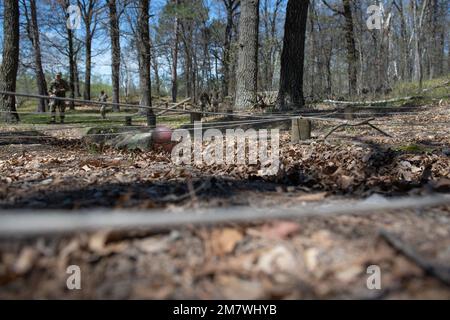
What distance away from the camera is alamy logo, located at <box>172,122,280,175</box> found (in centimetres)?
454

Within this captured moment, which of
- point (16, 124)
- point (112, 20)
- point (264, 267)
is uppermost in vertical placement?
point (112, 20)

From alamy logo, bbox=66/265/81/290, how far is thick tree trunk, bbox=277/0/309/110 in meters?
7.28

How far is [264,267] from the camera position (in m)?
1.36

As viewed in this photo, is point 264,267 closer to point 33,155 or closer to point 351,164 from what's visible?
point 351,164

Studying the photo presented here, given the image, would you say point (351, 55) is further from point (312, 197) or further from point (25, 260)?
point (25, 260)

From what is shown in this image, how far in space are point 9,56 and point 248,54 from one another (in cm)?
594

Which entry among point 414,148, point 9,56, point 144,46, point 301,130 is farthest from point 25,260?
point 144,46

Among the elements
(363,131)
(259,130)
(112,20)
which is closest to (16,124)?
(259,130)

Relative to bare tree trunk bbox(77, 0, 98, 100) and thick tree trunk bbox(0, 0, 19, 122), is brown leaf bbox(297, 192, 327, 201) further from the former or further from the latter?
bare tree trunk bbox(77, 0, 98, 100)

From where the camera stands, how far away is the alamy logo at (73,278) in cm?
127

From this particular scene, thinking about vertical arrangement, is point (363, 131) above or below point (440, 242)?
above

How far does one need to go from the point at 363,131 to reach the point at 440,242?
4.85 metres

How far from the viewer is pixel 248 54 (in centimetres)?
890

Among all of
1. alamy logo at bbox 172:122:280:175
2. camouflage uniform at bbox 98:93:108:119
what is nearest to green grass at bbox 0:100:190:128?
camouflage uniform at bbox 98:93:108:119
